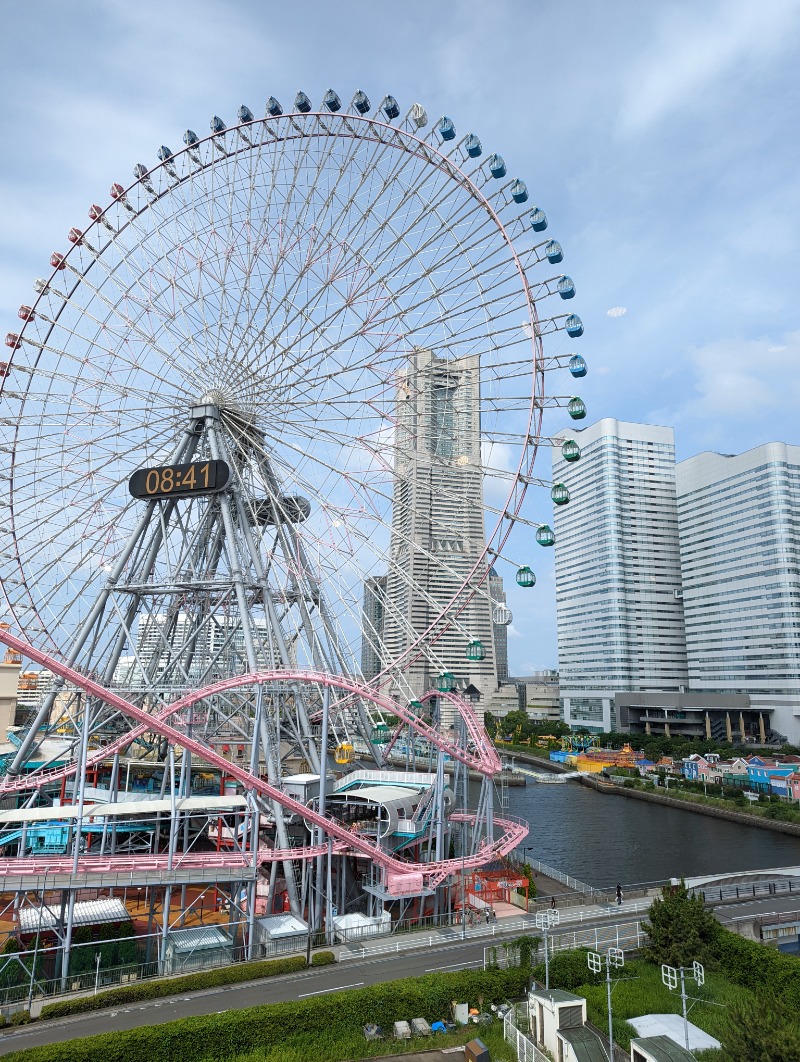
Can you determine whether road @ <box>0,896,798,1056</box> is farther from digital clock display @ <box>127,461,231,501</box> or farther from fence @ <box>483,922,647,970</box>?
digital clock display @ <box>127,461,231,501</box>

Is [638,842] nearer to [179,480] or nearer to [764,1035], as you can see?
[179,480]

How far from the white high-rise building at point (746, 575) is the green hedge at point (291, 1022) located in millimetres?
104177

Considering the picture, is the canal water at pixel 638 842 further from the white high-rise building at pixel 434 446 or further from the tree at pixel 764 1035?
the tree at pixel 764 1035

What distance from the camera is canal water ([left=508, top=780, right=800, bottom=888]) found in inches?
2018

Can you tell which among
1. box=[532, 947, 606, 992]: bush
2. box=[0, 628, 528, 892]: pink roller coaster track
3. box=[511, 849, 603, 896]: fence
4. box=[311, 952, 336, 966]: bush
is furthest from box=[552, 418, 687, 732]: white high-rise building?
box=[311, 952, 336, 966]: bush

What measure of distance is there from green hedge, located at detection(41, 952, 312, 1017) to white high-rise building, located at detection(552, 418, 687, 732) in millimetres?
123451

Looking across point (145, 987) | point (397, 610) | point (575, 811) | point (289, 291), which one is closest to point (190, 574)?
point (397, 610)

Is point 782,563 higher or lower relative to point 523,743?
higher

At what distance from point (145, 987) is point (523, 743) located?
4792 inches

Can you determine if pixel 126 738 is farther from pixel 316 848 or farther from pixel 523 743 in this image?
pixel 523 743

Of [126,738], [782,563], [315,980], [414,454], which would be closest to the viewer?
[315,980]

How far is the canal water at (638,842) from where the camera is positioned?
2018 inches

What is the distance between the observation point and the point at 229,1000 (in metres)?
23.5

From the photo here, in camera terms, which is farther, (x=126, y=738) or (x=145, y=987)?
(x=126, y=738)
